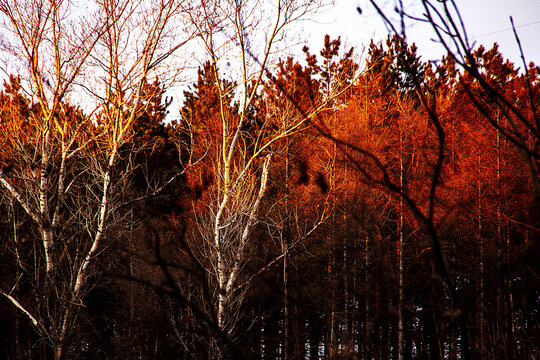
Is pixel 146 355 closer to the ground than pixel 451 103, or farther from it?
closer to the ground

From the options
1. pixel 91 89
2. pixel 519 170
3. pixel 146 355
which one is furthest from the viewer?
pixel 146 355

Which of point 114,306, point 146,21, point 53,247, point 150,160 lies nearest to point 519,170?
point 146,21

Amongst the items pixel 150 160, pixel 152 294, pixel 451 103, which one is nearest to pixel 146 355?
pixel 152 294

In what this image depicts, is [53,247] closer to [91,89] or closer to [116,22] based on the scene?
[91,89]

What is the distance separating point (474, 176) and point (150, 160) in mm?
14189

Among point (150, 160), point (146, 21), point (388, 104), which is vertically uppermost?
point (388, 104)

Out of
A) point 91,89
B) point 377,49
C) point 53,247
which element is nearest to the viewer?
point 53,247

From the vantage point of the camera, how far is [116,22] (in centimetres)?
908

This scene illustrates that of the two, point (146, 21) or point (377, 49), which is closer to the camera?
point (146, 21)

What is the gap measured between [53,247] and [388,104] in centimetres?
1457

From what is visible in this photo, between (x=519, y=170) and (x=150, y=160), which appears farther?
(x=150, y=160)

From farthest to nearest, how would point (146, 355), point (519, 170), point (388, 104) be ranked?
point (388, 104) < point (146, 355) < point (519, 170)

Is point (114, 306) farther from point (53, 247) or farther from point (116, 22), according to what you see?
point (116, 22)

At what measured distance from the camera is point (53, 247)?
8.38m
